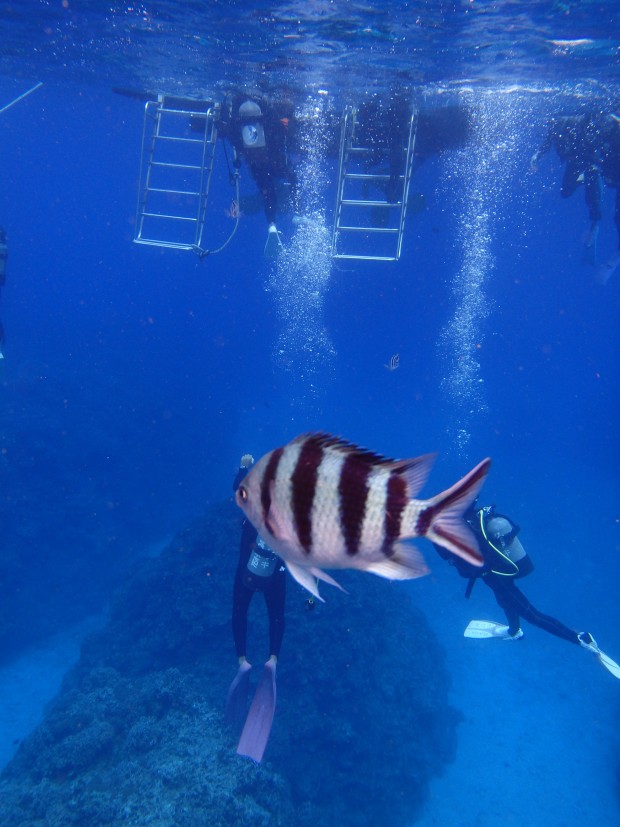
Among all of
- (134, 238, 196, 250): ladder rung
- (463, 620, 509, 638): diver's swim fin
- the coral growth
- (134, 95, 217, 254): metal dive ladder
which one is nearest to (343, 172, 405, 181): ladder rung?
(134, 95, 217, 254): metal dive ladder

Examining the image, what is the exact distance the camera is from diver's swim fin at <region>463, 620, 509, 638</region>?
30.8 ft

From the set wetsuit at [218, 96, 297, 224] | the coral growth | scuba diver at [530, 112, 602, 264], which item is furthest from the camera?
scuba diver at [530, 112, 602, 264]

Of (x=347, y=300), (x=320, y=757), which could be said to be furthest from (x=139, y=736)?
(x=347, y=300)

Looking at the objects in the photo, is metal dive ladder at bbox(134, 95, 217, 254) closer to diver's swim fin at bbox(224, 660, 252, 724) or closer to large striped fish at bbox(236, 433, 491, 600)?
diver's swim fin at bbox(224, 660, 252, 724)

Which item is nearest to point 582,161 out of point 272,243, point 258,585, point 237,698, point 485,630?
point 272,243

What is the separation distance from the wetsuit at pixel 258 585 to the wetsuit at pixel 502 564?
2177 millimetres

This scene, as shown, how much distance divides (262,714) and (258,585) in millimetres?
1553

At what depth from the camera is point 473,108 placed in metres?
15.8

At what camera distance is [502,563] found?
6969 millimetres

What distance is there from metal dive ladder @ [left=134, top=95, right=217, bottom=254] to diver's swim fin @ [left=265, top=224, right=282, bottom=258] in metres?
1.67

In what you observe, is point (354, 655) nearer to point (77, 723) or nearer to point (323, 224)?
point (77, 723)

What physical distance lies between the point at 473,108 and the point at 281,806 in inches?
760

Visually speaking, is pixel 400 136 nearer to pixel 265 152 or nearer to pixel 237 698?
pixel 265 152

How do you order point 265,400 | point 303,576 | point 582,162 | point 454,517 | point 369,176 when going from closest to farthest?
point 454,517
point 303,576
point 369,176
point 582,162
point 265,400
